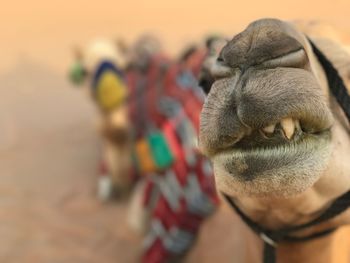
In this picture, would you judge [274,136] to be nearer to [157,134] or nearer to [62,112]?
[157,134]

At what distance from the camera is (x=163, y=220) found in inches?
76.1

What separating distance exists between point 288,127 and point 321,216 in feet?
0.78

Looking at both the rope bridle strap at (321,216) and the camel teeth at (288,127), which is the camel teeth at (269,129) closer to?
the camel teeth at (288,127)

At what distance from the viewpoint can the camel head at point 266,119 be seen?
82 centimetres

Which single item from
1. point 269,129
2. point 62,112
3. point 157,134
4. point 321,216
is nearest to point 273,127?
point 269,129

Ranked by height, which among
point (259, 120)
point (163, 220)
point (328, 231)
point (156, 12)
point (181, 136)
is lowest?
point (156, 12)

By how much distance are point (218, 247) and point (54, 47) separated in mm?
3931

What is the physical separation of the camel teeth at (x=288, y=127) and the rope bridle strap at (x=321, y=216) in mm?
190

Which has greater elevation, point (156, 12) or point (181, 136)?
point (181, 136)

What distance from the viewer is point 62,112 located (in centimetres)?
402

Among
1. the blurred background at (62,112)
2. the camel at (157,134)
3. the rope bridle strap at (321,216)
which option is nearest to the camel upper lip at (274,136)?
the rope bridle strap at (321,216)

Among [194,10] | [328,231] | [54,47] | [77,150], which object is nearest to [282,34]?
[328,231]

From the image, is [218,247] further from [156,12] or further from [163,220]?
[156,12]

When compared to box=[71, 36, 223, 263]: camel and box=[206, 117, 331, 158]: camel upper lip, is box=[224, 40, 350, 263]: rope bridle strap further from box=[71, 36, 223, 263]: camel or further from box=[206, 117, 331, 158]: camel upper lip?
box=[71, 36, 223, 263]: camel
